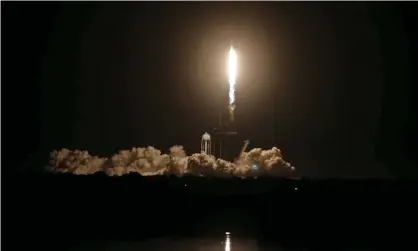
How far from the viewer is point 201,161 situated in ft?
196

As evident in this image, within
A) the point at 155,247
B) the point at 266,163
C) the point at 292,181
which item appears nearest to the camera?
the point at 155,247

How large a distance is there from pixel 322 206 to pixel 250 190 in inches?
272

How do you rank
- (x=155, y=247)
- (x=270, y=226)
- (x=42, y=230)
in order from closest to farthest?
1. (x=155, y=247)
2. (x=42, y=230)
3. (x=270, y=226)

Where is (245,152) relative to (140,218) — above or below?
above

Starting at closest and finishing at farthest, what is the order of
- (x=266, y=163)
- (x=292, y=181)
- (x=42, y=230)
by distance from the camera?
1. (x=42, y=230)
2. (x=292, y=181)
3. (x=266, y=163)

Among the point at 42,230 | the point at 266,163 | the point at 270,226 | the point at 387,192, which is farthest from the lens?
the point at 266,163

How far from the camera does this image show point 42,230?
115ft

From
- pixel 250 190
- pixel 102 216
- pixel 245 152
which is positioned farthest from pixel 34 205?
pixel 245 152

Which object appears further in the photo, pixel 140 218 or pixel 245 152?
pixel 245 152

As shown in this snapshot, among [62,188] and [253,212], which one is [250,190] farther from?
[62,188]

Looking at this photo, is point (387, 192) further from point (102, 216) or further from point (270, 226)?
point (102, 216)

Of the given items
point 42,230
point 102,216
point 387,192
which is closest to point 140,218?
point 102,216

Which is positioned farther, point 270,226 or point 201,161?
point 201,161

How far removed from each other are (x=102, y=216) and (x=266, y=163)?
19.5 meters
